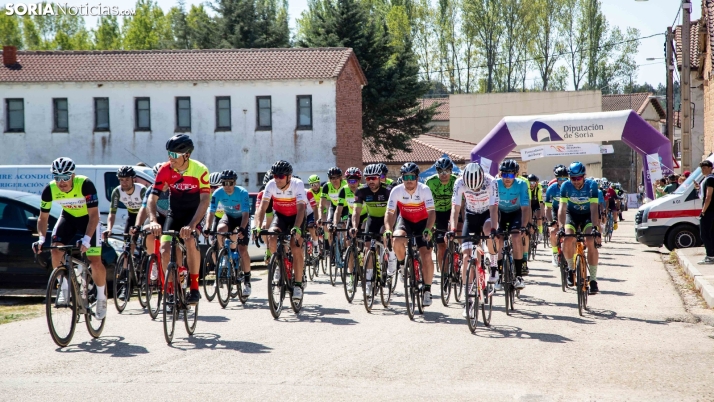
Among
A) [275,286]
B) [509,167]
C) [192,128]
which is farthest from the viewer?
[192,128]

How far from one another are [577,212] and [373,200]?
2804mm

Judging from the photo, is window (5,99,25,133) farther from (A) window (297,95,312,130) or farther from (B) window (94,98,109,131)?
(A) window (297,95,312,130)

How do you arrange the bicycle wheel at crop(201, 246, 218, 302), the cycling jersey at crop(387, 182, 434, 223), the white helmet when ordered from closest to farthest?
the white helmet → the cycling jersey at crop(387, 182, 434, 223) → the bicycle wheel at crop(201, 246, 218, 302)

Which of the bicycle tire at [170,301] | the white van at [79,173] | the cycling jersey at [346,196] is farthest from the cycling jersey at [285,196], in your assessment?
the white van at [79,173]

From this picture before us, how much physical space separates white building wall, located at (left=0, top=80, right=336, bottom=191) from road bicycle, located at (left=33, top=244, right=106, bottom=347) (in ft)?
110

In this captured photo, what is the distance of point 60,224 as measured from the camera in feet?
30.9

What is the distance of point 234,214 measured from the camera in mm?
12789

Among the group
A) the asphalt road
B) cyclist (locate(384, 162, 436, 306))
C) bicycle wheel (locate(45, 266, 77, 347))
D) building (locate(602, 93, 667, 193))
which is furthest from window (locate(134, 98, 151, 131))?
building (locate(602, 93, 667, 193))

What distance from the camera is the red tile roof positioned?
42375 mm

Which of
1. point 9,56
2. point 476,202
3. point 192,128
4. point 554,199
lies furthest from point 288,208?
point 9,56

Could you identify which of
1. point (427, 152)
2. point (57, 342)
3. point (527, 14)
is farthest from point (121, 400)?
point (527, 14)

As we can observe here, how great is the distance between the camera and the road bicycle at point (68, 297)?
8484mm

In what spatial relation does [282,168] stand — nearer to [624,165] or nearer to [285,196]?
[285,196]

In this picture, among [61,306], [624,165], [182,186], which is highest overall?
[624,165]
